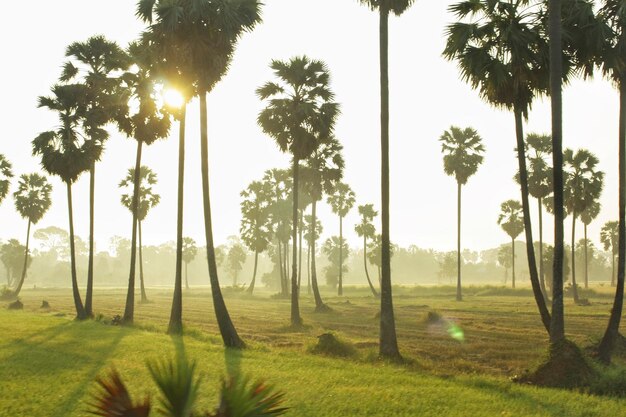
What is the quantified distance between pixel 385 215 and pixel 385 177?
4.49ft

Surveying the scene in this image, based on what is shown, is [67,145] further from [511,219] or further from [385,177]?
[511,219]

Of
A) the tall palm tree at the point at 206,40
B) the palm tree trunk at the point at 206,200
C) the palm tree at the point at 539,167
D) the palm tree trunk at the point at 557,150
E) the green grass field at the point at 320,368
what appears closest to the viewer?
the green grass field at the point at 320,368

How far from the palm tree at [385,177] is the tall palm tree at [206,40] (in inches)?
219

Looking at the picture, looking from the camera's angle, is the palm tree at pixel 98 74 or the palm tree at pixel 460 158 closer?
the palm tree at pixel 98 74

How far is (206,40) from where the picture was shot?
2194 cm

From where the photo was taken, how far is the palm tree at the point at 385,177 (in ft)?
58.3

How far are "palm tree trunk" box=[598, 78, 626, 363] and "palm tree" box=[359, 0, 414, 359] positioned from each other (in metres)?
6.62

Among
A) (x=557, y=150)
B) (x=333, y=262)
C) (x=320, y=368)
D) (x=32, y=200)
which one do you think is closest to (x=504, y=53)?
(x=557, y=150)

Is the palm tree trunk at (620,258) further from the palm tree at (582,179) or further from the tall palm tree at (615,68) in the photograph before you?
the palm tree at (582,179)

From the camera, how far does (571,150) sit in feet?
137

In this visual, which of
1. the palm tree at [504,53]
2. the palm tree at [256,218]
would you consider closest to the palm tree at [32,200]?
the palm tree at [256,218]

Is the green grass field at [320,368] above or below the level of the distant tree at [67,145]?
below

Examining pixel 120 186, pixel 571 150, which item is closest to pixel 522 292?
pixel 571 150

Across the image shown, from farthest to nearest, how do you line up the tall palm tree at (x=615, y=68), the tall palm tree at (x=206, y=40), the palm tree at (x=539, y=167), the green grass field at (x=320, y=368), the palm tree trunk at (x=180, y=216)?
the palm tree at (x=539, y=167)
the palm tree trunk at (x=180, y=216)
the tall palm tree at (x=206, y=40)
the tall palm tree at (x=615, y=68)
the green grass field at (x=320, y=368)
